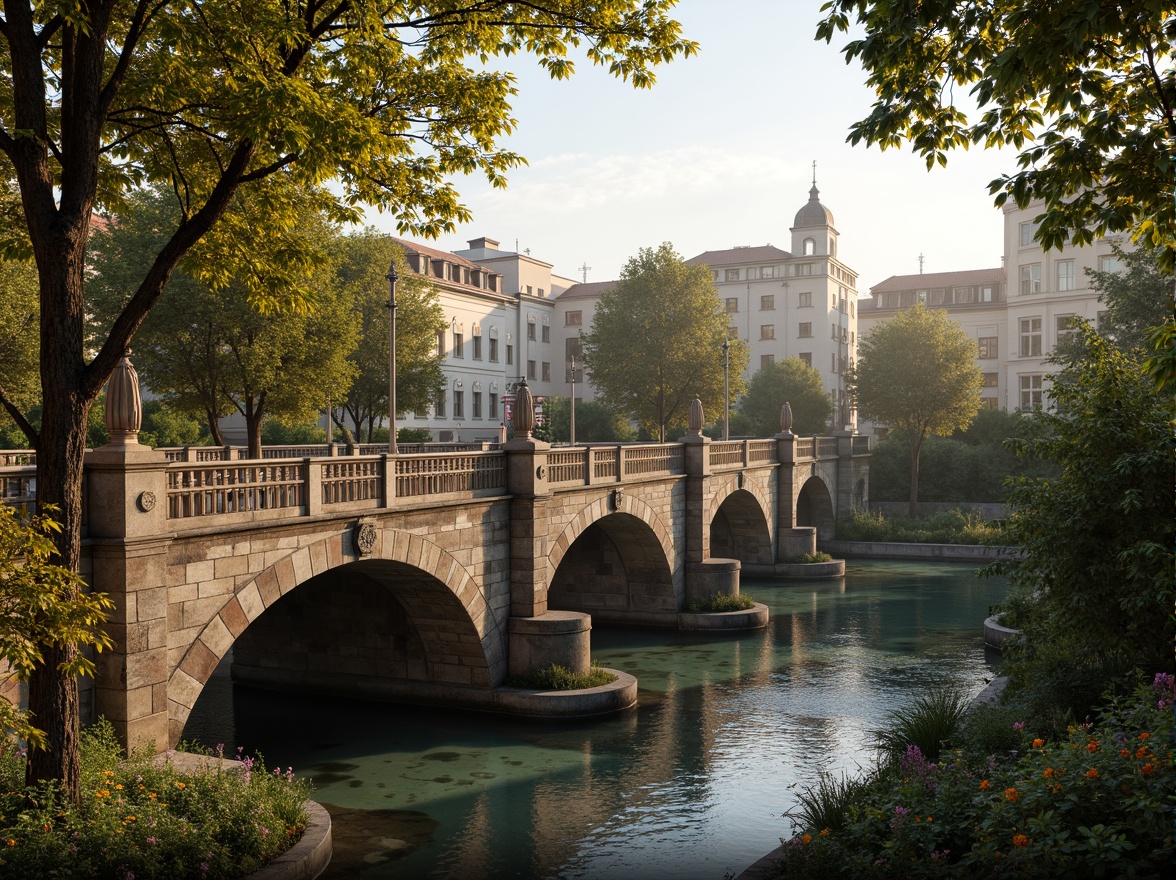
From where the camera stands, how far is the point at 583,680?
2250cm

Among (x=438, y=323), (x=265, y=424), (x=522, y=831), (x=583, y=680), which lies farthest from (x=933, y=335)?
(x=522, y=831)

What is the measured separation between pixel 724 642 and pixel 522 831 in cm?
1532

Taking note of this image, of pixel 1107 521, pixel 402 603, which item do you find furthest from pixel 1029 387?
pixel 1107 521

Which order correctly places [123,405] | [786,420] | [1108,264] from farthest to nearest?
1. [1108,264]
2. [786,420]
3. [123,405]

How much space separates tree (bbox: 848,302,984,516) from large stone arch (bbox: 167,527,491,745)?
3769 centimetres

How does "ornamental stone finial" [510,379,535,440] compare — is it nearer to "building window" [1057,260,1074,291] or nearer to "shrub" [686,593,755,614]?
"shrub" [686,593,755,614]

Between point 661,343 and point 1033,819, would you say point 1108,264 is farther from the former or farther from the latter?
point 1033,819

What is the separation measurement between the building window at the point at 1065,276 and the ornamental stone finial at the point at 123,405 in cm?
6424

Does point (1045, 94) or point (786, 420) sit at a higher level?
point (1045, 94)

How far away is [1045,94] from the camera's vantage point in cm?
1032

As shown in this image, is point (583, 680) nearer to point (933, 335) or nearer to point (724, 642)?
point (724, 642)

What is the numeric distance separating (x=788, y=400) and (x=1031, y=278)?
17311 millimetres

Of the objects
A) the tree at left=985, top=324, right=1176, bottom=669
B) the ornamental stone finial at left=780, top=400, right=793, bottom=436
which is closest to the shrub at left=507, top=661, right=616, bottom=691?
the tree at left=985, top=324, right=1176, bottom=669

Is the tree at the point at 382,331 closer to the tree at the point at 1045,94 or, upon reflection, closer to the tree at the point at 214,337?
the tree at the point at 214,337
